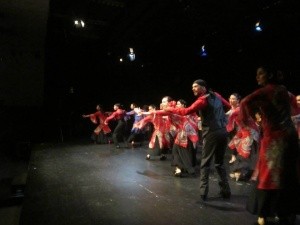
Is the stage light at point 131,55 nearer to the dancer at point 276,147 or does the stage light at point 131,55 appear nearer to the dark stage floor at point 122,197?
the dark stage floor at point 122,197

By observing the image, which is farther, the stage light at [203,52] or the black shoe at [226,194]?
the stage light at [203,52]

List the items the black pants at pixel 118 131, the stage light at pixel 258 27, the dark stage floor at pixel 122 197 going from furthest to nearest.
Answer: the black pants at pixel 118 131 → the stage light at pixel 258 27 → the dark stage floor at pixel 122 197

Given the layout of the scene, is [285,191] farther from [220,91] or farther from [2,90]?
[2,90]

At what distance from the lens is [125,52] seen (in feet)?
41.7

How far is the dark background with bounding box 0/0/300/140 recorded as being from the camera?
24.5 ft

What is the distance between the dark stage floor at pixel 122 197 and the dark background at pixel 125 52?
3.76 m

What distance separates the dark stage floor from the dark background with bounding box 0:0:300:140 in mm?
3755

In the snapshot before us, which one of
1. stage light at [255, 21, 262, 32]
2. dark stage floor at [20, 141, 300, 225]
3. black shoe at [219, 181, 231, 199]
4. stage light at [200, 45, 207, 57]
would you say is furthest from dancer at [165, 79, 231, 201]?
stage light at [200, 45, 207, 57]

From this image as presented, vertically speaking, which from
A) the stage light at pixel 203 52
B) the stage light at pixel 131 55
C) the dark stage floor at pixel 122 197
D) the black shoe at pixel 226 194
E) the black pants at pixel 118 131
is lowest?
the dark stage floor at pixel 122 197

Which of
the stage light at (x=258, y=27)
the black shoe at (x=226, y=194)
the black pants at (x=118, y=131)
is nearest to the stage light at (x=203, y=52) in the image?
the stage light at (x=258, y=27)

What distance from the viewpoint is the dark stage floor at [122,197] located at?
11.8 ft

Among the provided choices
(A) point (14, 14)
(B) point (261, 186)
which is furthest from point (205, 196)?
(A) point (14, 14)

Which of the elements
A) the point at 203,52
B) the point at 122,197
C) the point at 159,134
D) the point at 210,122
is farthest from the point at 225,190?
the point at 203,52

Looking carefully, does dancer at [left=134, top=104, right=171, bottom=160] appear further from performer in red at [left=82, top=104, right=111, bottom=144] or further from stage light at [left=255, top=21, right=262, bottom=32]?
performer in red at [left=82, top=104, right=111, bottom=144]
